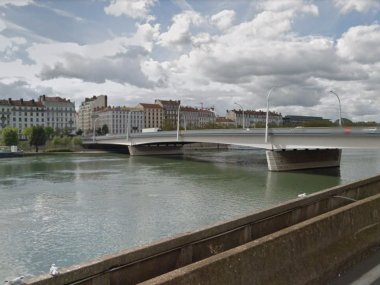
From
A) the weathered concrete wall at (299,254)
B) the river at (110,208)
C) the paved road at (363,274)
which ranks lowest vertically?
the river at (110,208)

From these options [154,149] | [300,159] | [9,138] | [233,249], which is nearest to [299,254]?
[233,249]

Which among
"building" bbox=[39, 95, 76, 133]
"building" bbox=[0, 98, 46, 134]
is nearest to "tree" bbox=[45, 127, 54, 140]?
"building" bbox=[0, 98, 46, 134]

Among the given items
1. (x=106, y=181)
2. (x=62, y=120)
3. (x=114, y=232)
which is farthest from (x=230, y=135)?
(x=62, y=120)

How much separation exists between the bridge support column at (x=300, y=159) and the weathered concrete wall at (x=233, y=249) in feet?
133

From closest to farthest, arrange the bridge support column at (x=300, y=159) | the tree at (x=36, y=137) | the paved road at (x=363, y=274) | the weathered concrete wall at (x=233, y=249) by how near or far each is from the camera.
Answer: the weathered concrete wall at (x=233, y=249) → the paved road at (x=363, y=274) → the bridge support column at (x=300, y=159) → the tree at (x=36, y=137)

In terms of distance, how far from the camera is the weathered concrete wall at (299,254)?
593 cm

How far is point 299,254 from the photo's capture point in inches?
314

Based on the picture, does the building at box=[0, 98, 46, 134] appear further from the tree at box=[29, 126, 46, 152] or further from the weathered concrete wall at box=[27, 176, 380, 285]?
the weathered concrete wall at box=[27, 176, 380, 285]

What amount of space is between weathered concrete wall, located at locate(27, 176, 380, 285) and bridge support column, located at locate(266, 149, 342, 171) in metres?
40.7

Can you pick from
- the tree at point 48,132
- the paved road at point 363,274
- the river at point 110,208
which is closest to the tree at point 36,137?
the tree at point 48,132

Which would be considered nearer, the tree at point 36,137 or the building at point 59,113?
the tree at point 36,137

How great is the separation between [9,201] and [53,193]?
4849mm

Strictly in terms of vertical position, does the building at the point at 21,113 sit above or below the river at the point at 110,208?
above

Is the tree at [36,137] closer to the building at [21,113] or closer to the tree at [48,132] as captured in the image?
the tree at [48,132]
